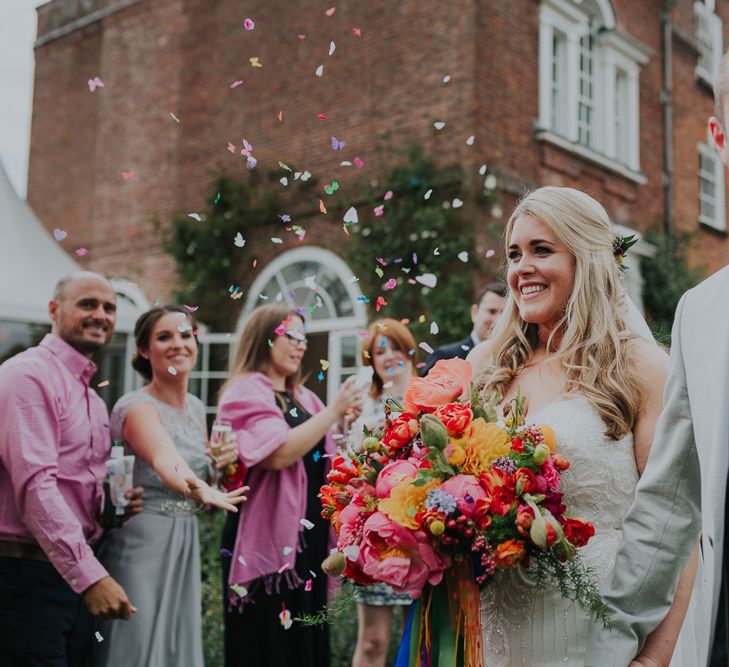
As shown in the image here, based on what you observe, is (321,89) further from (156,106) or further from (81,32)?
(81,32)

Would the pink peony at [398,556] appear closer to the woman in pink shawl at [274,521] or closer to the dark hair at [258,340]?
the woman in pink shawl at [274,521]

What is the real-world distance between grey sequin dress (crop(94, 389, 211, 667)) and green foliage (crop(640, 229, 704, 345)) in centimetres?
865

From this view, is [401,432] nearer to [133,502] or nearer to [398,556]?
[398,556]

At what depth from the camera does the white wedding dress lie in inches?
87.5

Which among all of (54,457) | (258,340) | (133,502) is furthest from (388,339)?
(54,457)

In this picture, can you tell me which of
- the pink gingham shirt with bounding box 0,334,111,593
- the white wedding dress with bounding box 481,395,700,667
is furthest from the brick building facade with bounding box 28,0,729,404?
the white wedding dress with bounding box 481,395,700,667

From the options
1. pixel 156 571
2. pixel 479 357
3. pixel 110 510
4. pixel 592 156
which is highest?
pixel 592 156

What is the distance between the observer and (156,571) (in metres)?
3.84

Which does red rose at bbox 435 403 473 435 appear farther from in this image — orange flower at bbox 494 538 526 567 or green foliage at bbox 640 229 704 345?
green foliage at bbox 640 229 704 345

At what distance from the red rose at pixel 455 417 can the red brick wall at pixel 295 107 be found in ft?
23.4

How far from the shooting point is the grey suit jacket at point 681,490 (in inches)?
63.9

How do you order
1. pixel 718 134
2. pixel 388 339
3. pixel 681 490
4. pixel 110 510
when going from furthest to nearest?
1. pixel 388 339
2. pixel 110 510
3. pixel 681 490
4. pixel 718 134

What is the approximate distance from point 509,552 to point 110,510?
2.24 m

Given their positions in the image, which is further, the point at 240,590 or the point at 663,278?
the point at 663,278
